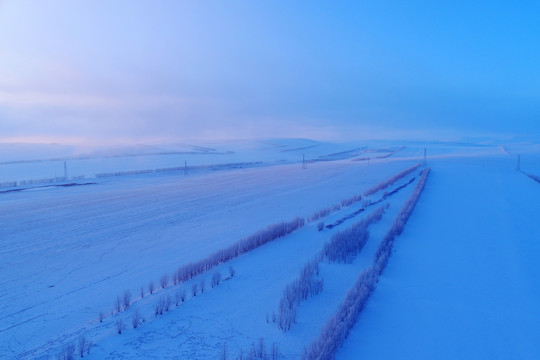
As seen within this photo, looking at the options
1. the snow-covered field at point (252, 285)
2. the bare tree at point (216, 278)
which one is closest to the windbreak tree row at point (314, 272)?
the snow-covered field at point (252, 285)

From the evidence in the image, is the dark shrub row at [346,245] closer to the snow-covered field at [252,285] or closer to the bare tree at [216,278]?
the snow-covered field at [252,285]

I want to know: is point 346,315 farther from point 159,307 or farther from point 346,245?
point 346,245

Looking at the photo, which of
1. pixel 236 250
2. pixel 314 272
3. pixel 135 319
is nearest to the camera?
pixel 135 319

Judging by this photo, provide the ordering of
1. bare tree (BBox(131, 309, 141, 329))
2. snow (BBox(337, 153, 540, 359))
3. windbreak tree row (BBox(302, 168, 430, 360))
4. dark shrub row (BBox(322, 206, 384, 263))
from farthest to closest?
dark shrub row (BBox(322, 206, 384, 263)) < bare tree (BBox(131, 309, 141, 329)) < snow (BBox(337, 153, 540, 359)) < windbreak tree row (BBox(302, 168, 430, 360))

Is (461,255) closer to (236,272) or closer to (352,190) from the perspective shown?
(236,272)

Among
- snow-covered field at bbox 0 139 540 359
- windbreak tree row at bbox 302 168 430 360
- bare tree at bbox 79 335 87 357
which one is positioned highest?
windbreak tree row at bbox 302 168 430 360

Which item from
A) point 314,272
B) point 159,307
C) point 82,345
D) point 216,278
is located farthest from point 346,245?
point 82,345

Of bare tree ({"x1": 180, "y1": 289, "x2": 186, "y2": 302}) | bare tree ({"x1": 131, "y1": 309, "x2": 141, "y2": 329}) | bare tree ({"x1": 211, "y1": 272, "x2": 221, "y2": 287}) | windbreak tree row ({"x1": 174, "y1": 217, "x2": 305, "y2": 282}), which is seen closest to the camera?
bare tree ({"x1": 131, "y1": 309, "x2": 141, "y2": 329})

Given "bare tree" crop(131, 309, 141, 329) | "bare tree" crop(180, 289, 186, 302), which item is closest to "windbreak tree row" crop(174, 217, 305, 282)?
"bare tree" crop(180, 289, 186, 302)

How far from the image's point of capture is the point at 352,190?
23.0 meters

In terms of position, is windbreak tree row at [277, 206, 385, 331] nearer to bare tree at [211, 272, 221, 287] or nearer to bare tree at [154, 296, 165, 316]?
bare tree at [211, 272, 221, 287]

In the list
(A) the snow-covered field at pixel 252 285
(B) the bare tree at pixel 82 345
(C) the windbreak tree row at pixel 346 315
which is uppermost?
(C) the windbreak tree row at pixel 346 315

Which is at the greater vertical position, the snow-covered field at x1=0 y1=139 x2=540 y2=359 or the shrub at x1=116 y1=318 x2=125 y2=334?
the shrub at x1=116 y1=318 x2=125 y2=334

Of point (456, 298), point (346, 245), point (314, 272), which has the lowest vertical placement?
point (456, 298)
